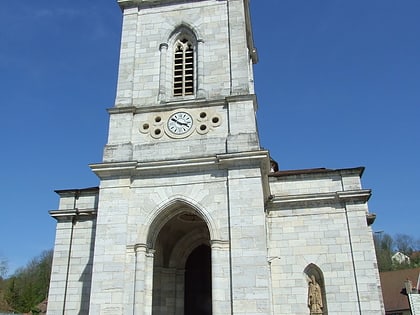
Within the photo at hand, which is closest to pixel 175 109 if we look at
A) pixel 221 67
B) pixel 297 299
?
pixel 221 67

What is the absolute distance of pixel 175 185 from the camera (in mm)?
15133

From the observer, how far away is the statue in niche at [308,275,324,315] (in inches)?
606

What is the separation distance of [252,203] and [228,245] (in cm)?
154

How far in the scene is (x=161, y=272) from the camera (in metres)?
17.5

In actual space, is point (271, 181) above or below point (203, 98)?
below

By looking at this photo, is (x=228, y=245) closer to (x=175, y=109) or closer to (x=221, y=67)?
(x=175, y=109)

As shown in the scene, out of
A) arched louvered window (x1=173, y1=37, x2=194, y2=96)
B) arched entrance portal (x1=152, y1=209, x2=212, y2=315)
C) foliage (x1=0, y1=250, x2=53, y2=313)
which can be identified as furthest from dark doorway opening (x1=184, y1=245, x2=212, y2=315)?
foliage (x1=0, y1=250, x2=53, y2=313)

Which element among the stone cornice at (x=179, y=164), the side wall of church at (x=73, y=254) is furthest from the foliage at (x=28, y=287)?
the stone cornice at (x=179, y=164)

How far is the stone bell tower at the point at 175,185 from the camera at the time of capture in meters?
13.8

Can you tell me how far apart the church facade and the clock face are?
4cm

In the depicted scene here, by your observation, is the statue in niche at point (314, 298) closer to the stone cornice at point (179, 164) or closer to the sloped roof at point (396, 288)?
the stone cornice at point (179, 164)

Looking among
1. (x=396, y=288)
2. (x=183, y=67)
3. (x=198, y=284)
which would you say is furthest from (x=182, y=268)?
(x=396, y=288)

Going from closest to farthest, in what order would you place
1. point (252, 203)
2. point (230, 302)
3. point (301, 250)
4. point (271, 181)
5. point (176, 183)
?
point (230, 302)
point (252, 203)
point (176, 183)
point (301, 250)
point (271, 181)

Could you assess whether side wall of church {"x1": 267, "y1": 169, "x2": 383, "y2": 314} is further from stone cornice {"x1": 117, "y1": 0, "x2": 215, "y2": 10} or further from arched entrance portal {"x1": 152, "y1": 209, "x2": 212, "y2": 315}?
stone cornice {"x1": 117, "y1": 0, "x2": 215, "y2": 10}
